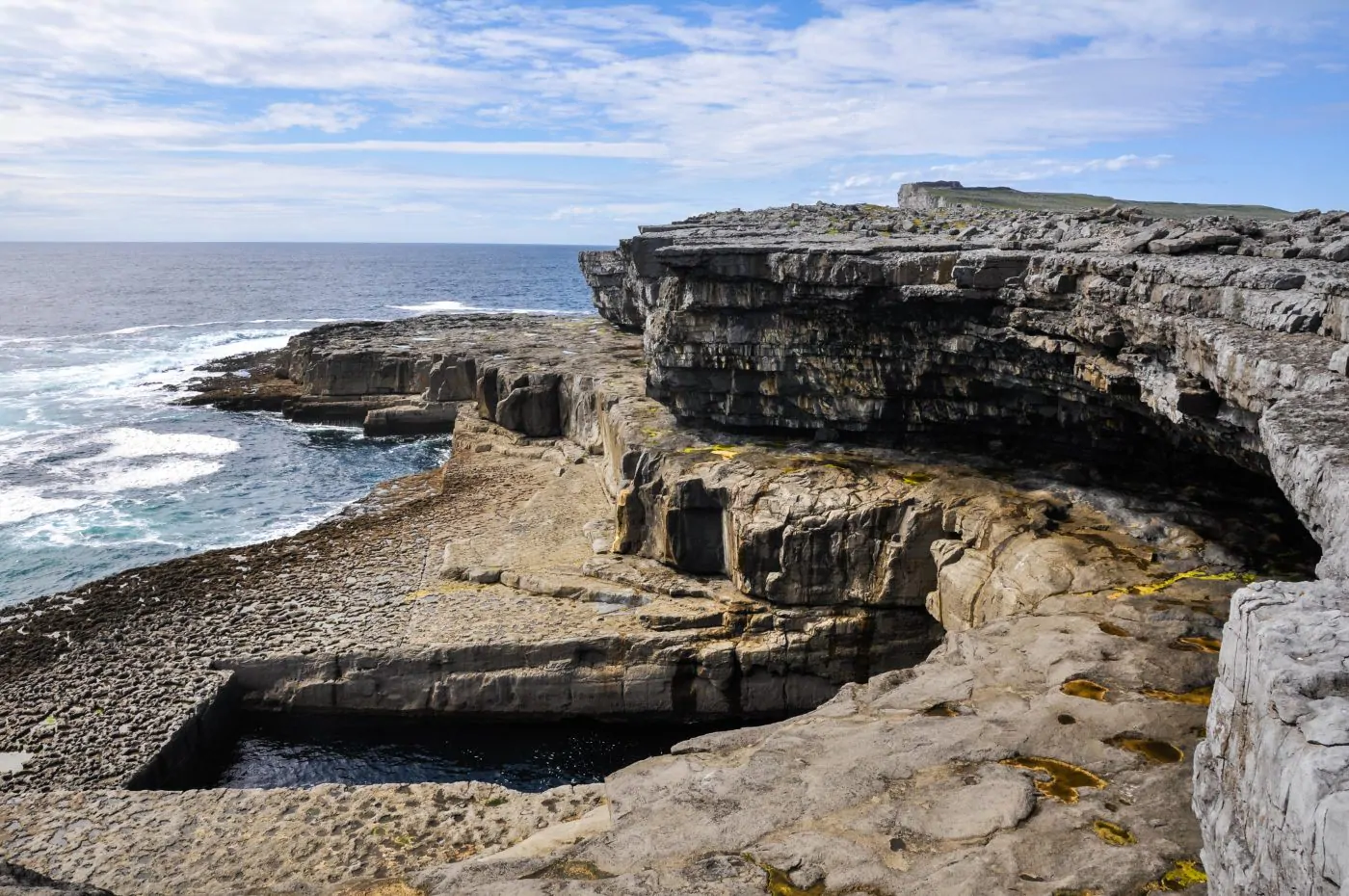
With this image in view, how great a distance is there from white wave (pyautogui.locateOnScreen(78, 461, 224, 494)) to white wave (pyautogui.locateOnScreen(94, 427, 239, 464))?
2.00m

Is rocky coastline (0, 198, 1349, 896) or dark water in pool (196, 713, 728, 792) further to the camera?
dark water in pool (196, 713, 728, 792)

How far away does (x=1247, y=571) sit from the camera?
17.7 metres

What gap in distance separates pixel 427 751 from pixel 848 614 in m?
11.1

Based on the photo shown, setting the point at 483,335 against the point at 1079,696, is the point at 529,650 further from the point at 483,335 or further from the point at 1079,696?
the point at 483,335

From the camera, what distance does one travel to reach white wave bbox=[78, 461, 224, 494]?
4294 cm

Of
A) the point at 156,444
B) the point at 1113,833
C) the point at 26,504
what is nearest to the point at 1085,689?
the point at 1113,833

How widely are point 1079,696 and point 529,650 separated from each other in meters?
14.2

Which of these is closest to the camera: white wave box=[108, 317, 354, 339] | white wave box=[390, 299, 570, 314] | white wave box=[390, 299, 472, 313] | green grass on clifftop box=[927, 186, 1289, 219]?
green grass on clifftop box=[927, 186, 1289, 219]

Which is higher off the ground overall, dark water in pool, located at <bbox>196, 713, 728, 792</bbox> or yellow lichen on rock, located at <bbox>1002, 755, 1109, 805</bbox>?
yellow lichen on rock, located at <bbox>1002, 755, 1109, 805</bbox>

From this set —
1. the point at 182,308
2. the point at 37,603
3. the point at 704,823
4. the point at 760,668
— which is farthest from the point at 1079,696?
the point at 182,308

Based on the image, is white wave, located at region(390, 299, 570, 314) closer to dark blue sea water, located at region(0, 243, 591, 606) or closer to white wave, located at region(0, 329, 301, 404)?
dark blue sea water, located at region(0, 243, 591, 606)

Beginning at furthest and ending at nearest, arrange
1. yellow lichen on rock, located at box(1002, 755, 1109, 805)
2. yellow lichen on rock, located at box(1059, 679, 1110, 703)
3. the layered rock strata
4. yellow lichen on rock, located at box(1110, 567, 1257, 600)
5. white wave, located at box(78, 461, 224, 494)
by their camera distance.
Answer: white wave, located at box(78, 461, 224, 494) < yellow lichen on rock, located at box(1110, 567, 1257, 600) < yellow lichen on rock, located at box(1059, 679, 1110, 703) < the layered rock strata < yellow lichen on rock, located at box(1002, 755, 1109, 805)

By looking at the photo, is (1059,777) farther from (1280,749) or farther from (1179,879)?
(1280,749)

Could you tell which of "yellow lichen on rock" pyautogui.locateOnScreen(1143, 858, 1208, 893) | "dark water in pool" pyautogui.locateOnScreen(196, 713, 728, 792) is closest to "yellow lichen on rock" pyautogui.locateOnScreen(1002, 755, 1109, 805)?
"yellow lichen on rock" pyautogui.locateOnScreen(1143, 858, 1208, 893)
